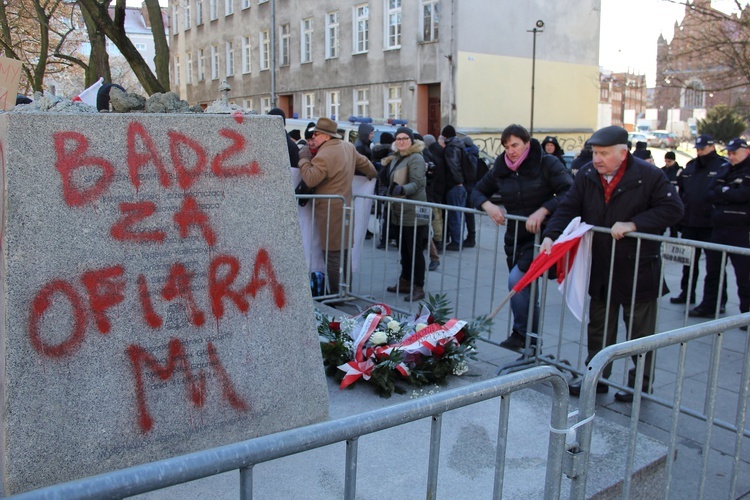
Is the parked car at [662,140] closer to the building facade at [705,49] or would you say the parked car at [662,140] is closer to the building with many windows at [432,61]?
the building with many windows at [432,61]

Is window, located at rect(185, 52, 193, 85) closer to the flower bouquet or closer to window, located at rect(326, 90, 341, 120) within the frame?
window, located at rect(326, 90, 341, 120)

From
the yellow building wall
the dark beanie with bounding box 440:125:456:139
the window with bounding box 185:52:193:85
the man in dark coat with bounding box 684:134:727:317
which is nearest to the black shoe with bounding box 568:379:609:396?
the man in dark coat with bounding box 684:134:727:317

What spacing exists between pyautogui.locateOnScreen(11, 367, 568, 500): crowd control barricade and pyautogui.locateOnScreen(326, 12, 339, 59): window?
30.7 metres

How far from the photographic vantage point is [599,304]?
490cm

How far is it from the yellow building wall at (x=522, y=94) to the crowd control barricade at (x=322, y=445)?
24926 millimetres

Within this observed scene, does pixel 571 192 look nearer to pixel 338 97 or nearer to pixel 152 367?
pixel 152 367

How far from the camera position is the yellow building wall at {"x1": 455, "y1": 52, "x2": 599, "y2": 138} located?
26797 millimetres

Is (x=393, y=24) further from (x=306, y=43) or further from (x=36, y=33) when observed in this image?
(x=36, y=33)

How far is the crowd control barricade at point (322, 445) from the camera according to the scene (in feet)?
4.41

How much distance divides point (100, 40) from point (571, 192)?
10.9 meters

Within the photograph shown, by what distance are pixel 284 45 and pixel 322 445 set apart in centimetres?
3520

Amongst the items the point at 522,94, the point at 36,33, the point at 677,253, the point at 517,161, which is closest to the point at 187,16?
the point at 36,33

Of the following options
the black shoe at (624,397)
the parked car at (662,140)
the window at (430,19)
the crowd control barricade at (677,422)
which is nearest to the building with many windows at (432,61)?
the window at (430,19)

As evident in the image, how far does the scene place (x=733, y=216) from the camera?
7.04 meters
